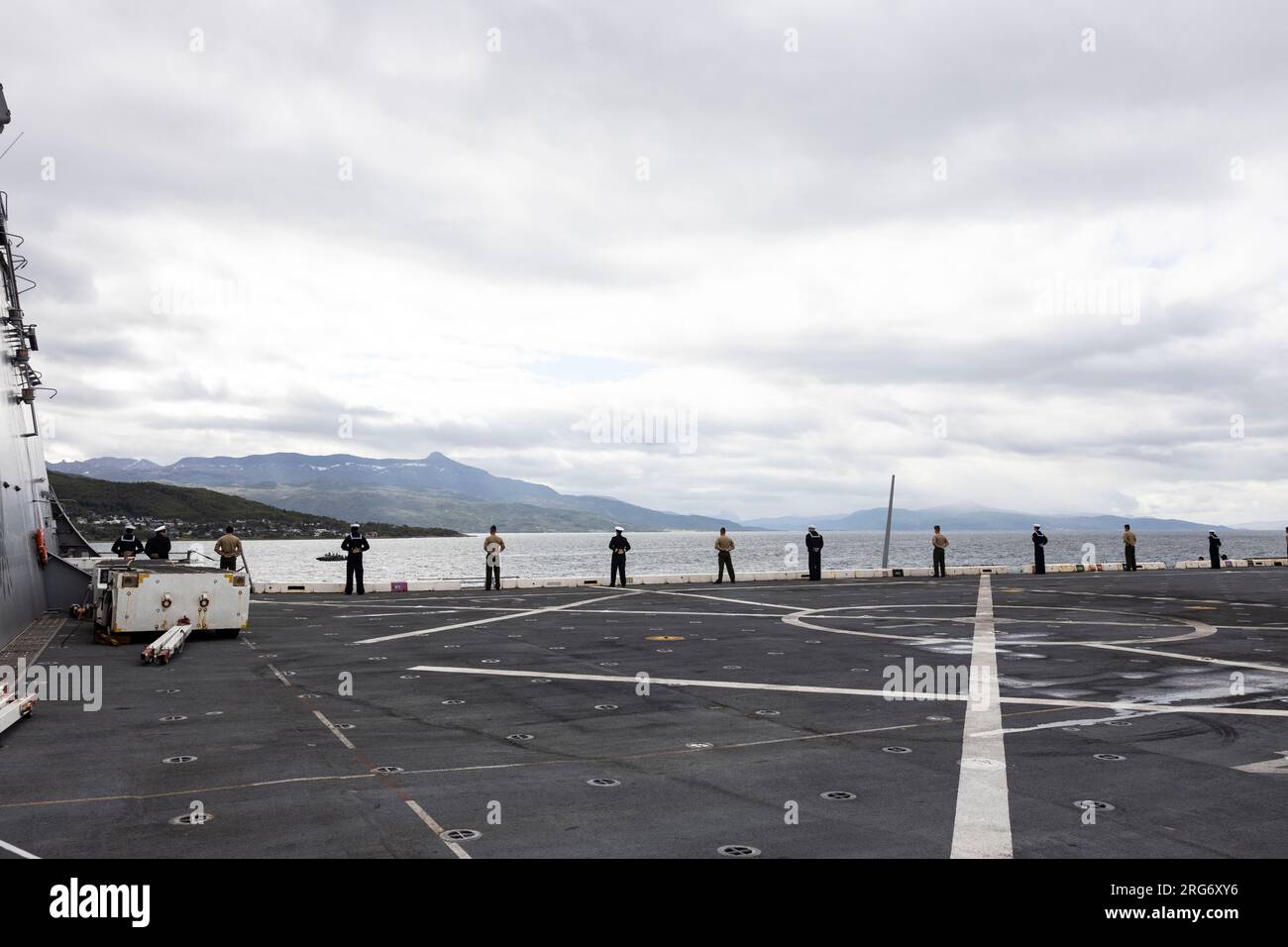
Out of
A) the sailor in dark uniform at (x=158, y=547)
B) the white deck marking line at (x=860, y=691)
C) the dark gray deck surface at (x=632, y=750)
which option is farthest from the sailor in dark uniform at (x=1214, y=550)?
the sailor in dark uniform at (x=158, y=547)

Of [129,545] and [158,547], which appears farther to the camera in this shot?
[129,545]

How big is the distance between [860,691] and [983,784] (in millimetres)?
4451

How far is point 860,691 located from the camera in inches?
457

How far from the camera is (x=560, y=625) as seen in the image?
801 inches

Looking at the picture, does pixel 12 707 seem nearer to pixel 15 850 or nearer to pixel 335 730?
pixel 335 730

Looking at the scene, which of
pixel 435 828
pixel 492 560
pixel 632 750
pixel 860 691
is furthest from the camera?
pixel 492 560

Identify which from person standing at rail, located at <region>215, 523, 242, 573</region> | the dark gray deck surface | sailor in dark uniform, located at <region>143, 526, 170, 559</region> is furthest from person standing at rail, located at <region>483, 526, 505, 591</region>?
the dark gray deck surface

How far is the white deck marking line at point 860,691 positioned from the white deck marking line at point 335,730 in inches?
132

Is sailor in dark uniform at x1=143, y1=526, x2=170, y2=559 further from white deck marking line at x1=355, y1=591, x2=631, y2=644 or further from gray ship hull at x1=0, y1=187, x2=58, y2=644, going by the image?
white deck marking line at x1=355, y1=591, x2=631, y2=644

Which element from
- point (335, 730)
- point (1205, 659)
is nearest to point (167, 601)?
point (335, 730)

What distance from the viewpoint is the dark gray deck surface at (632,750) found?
598 centimetres

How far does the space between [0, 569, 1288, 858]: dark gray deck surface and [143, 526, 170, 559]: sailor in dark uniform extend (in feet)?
25.6
